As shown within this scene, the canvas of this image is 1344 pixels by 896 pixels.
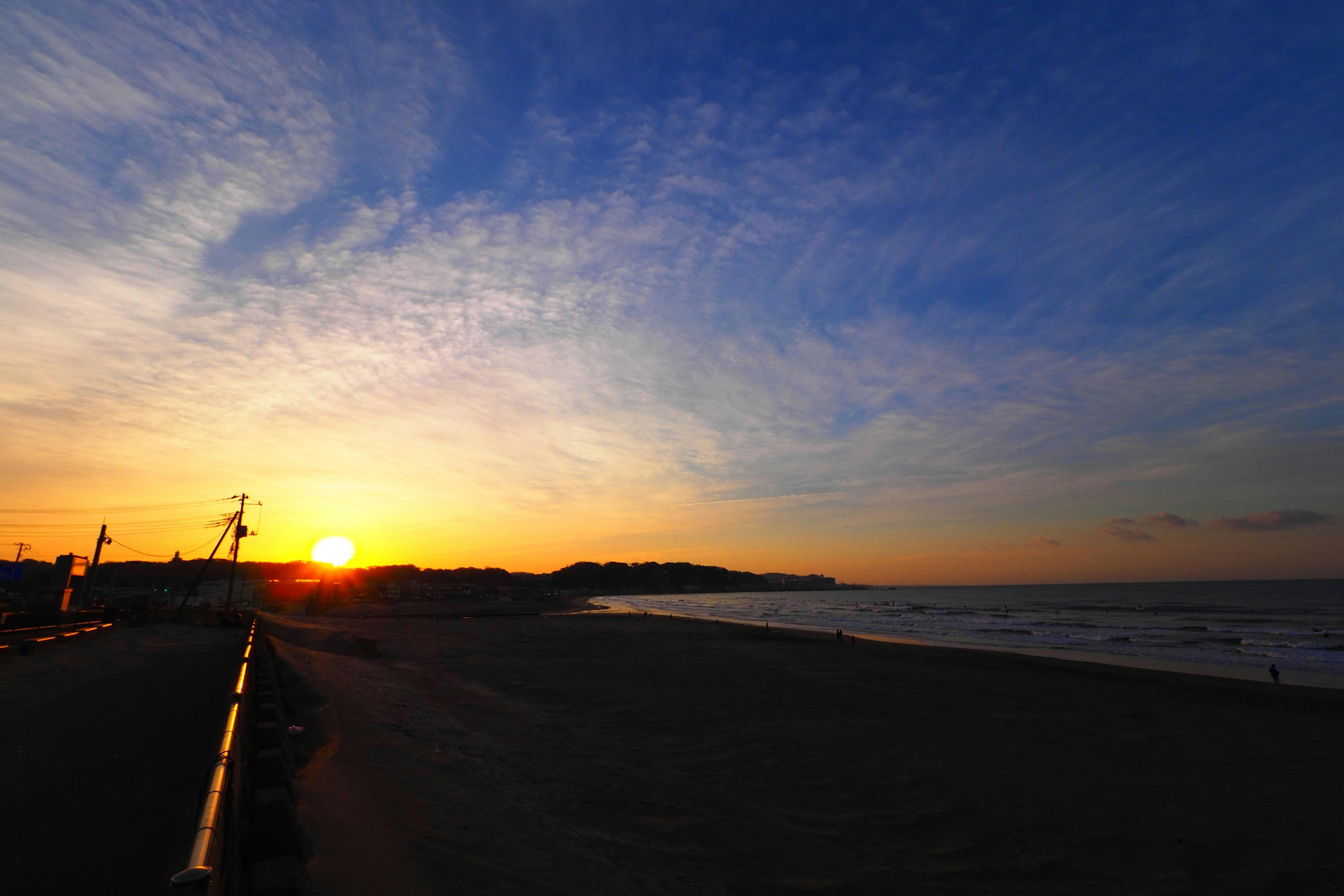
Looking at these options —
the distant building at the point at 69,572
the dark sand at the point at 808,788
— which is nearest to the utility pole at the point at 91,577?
the distant building at the point at 69,572

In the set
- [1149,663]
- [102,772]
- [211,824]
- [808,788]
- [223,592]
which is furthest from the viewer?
[223,592]

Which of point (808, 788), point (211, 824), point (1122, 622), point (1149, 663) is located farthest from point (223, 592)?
point (211, 824)

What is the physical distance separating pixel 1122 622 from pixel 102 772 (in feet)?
256

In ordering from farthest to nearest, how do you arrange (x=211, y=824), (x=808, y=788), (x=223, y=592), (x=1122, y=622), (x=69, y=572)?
(x=223, y=592), (x=1122, y=622), (x=69, y=572), (x=808, y=788), (x=211, y=824)

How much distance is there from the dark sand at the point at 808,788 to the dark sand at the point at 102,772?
4.09ft

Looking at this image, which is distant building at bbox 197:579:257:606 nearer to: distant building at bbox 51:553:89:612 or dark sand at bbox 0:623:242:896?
Answer: distant building at bbox 51:553:89:612

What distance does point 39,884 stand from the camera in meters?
4.48

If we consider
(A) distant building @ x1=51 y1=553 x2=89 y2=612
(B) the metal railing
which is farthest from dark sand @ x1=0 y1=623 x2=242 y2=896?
(A) distant building @ x1=51 y1=553 x2=89 y2=612

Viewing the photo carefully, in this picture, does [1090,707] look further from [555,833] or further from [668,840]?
[555,833]

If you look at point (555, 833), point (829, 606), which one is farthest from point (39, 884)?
point (829, 606)

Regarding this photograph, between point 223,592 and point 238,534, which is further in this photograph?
point 223,592

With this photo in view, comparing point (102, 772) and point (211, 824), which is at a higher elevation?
point (211, 824)

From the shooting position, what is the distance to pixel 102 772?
278 inches

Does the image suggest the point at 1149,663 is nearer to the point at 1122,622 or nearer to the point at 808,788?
the point at 808,788
